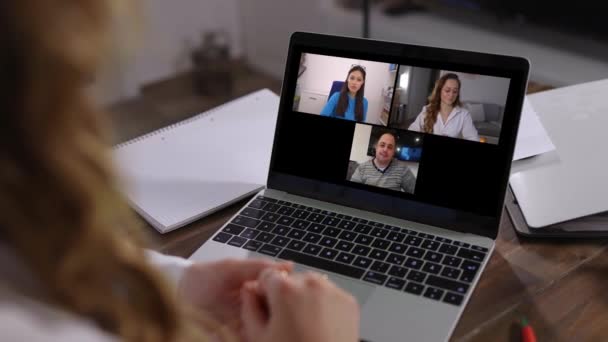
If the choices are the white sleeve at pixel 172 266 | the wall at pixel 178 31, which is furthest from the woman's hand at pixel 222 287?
the wall at pixel 178 31

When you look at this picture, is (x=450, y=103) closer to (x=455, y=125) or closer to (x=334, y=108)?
(x=455, y=125)

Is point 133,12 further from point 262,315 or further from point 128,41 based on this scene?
point 262,315

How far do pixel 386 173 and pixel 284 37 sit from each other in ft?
7.35

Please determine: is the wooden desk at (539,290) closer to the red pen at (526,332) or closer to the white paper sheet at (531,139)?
the red pen at (526,332)

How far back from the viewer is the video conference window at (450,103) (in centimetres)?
81

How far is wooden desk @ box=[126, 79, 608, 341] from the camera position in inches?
28.0

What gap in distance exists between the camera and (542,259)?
0.82 metres

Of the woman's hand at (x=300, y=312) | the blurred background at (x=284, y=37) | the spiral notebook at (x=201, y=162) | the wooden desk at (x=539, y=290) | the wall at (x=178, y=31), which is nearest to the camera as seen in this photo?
the woman's hand at (x=300, y=312)

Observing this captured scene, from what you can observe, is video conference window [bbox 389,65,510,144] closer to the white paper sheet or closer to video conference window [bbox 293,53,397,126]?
video conference window [bbox 293,53,397,126]

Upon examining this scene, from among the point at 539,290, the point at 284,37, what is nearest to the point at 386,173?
the point at 539,290

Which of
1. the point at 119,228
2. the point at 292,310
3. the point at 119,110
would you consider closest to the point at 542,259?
the point at 292,310

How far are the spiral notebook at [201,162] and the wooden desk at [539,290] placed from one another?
0.22ft

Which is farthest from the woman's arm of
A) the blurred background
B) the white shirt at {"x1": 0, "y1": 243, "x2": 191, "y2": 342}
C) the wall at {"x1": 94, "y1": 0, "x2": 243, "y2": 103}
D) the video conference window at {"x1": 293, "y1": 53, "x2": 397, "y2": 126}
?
the wall at {"x1": 94, "y1": 0, "x2": 243, "y2": 103}

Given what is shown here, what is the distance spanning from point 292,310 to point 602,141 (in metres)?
0.57
